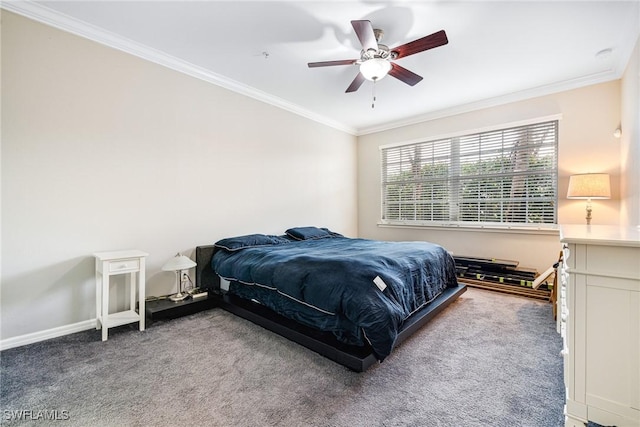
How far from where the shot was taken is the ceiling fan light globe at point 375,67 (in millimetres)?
2473

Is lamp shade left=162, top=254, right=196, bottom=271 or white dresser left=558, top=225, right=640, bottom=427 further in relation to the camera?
lamp shade left=162, top=254, right=196, bottom=271

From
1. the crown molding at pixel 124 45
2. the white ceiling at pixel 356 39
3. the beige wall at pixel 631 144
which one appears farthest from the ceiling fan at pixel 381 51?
the beige wall at pixel 631 144

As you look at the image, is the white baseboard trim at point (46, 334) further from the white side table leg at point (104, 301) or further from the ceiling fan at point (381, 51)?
the ceiling fan at point (381, 51)

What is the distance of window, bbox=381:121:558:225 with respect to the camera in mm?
3834

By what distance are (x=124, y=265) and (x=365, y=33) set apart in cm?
280

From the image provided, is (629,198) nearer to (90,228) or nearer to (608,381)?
(608,381)

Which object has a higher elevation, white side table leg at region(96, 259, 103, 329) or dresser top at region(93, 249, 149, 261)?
dresser top at region(93, 249, 149, 261)

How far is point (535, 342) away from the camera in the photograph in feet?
7.48

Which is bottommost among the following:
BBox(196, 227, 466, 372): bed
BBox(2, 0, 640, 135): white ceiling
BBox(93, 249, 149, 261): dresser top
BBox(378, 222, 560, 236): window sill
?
BBox(196, 227, 466, 372): bed

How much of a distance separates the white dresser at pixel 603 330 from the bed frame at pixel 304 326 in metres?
1.04

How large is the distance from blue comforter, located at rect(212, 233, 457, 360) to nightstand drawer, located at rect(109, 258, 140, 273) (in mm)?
818

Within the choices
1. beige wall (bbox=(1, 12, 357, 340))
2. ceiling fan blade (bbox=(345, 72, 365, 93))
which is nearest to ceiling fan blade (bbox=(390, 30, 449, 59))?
ceiling fan blade (bbox=(345, 72, 365, 93))

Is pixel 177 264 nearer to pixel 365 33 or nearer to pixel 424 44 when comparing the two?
pixel 365 33

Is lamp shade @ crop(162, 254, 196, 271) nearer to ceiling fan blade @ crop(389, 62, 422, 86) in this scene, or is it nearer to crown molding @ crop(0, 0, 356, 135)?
crown molding @ crop(0, 0, 356, 135)
